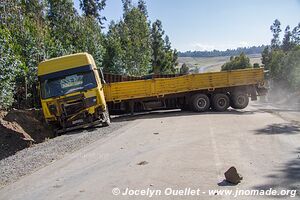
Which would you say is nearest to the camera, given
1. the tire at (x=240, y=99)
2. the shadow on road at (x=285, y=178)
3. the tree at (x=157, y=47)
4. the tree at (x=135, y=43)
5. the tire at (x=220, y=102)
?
the shadow on road at (x=285, y=178)

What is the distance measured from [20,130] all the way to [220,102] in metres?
11.8

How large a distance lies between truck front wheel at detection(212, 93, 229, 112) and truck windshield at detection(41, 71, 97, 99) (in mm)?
8750

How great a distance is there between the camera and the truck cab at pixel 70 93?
53.1ft

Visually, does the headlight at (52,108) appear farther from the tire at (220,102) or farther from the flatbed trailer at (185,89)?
the tire at (220,102)

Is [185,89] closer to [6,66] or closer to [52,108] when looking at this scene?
[52,108]

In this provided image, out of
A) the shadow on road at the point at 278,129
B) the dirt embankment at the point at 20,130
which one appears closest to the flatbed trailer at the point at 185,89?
the dirt embankment at the point at 20,130

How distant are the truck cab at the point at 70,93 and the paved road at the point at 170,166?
3.76 m

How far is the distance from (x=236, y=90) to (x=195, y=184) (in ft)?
56.0

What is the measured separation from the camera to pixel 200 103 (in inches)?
892

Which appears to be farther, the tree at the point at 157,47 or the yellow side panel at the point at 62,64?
the tree at the point at 157,47

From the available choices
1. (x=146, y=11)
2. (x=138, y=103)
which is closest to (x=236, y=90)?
(x=138, y=103)

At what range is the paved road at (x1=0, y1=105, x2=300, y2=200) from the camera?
263 inches

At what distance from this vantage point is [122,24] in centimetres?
4697

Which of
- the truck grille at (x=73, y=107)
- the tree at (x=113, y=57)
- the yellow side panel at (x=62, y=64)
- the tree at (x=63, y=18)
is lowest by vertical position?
the truck grille at (x=73, y=107)
